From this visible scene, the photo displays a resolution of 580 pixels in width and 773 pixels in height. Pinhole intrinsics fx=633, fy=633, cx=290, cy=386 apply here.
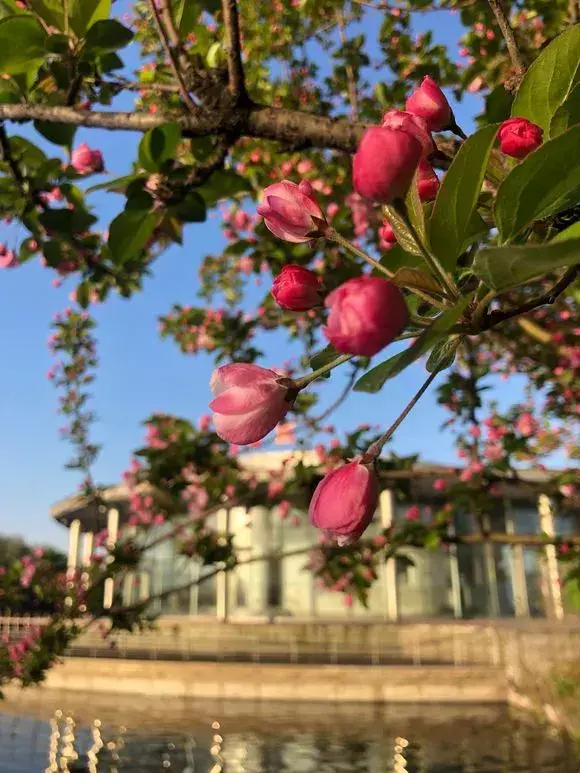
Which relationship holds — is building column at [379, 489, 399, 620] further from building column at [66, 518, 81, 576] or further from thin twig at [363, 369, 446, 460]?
thin twig at [363, 369, 446, 460]

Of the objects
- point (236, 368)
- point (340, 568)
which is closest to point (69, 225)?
point (236, 368)

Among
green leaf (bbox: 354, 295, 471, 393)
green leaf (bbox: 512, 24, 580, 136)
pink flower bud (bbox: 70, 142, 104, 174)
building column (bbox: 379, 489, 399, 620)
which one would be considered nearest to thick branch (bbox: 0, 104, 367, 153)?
pink flower bud (bbox: 70, 142, 104, 174)

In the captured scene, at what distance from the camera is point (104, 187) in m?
1.51

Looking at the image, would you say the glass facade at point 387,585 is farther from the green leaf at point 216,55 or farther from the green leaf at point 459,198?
the green leaf at point 459,198

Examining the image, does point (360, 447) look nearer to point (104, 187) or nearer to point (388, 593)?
point (104, 187)

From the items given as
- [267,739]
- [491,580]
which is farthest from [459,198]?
[491,580]

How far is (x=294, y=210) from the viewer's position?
68 centimetres

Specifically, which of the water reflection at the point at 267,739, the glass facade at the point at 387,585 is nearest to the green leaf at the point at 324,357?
the water reflection at the point at 267,739

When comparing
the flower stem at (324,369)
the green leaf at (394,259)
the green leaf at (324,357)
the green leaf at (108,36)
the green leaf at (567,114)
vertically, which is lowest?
the flower stem at (324,369)

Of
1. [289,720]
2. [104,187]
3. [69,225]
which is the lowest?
[289,720]

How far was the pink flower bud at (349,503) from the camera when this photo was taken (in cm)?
62

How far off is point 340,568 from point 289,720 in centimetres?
373

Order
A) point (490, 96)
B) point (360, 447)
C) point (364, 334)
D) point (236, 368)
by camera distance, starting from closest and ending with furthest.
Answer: point (364, 334)
point (236, 368)
point (490, 96)
point (360, 447)

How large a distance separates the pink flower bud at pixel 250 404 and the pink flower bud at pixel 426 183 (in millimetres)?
255
